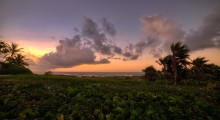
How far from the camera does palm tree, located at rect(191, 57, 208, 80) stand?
4244cm

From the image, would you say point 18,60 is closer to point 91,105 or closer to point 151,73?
point 151,73

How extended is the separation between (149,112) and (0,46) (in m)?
45.4

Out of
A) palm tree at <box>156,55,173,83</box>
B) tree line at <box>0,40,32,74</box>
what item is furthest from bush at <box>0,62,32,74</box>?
palm tree at <box>156,55,173,83</box>

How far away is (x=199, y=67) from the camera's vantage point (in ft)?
145

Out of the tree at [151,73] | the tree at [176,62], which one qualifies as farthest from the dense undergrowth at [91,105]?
the tree at [151,73]

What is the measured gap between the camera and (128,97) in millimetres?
20922

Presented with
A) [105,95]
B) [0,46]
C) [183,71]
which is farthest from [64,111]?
[0,46]

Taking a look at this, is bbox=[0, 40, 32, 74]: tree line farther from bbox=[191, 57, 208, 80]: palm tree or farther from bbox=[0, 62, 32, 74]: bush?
bbox=[191, 57, 208, 80]: palm tree

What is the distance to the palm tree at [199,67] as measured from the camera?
139ft

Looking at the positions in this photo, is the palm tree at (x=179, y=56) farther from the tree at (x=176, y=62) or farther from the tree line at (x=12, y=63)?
the tree line at (x=12, y=63)

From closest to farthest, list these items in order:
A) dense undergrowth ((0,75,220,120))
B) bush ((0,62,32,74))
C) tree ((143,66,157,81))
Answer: dense undergrowth ((0,75,220,120)) → bush ((0,62,32,74)) → tree ((143,66,157,81))

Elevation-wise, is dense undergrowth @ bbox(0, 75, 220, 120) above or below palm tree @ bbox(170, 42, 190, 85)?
below

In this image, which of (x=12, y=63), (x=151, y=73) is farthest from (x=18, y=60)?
(x=151, y=73)

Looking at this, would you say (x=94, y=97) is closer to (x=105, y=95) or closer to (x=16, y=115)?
(x=105, y=95)
